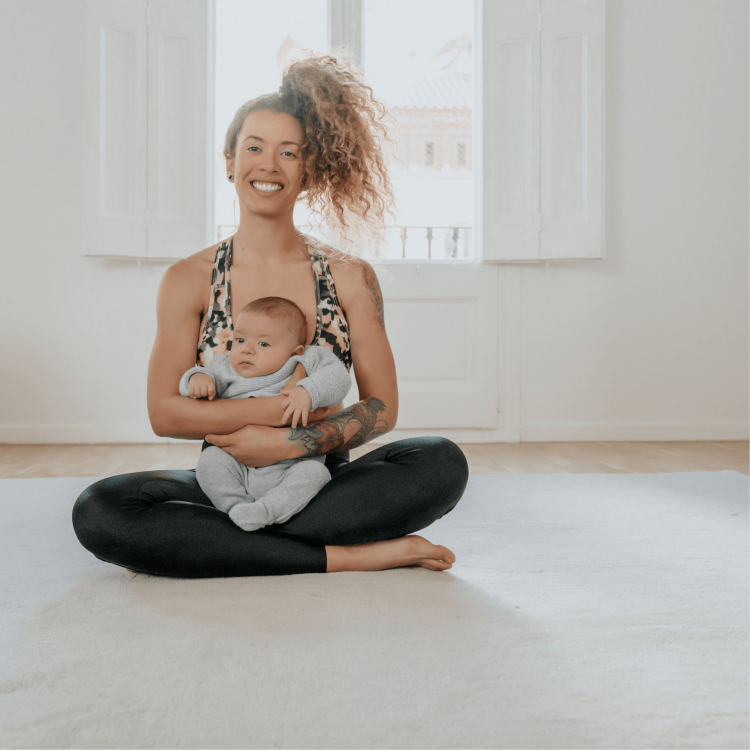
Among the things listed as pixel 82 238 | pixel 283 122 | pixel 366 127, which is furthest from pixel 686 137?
pixel 82 238

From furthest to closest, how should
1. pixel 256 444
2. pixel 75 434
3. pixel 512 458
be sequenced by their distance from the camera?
pixel 75 434
pixel 512 458
pixel 256 444

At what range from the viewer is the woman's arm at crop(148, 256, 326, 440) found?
1.27 metres

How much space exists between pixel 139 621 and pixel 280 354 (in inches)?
20.8

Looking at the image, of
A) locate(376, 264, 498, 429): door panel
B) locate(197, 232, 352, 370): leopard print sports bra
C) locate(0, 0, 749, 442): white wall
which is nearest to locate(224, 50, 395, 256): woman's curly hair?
locate(197, 232, 352, 370): leopard print sports bra

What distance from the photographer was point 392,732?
0.72 m

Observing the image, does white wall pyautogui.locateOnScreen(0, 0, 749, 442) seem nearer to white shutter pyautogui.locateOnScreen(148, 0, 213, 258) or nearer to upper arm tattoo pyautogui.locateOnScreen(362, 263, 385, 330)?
white shutter pyautogui.locateOnScreen(148, 0, 213, 258)

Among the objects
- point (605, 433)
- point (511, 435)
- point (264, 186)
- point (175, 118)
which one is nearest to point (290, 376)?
point (264, 186)

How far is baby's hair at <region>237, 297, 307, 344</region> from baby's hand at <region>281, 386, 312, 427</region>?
137 millimetres

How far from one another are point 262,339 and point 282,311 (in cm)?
7

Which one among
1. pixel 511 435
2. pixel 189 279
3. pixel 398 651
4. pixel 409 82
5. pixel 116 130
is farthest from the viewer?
pixel 409 82

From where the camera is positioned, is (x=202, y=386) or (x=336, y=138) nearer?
(x=202, y=386)

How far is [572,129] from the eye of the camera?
348 cm

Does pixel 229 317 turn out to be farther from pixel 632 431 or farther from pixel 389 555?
pixel 632 431

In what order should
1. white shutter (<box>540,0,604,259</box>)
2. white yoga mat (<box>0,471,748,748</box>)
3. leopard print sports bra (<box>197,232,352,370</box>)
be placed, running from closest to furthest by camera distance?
white yoga mat (<box>0,471,748,748</box>), leopard print sports bra (<box>197,232,352,370</box>), white shutter (<box>540,0,604,259</box>)
